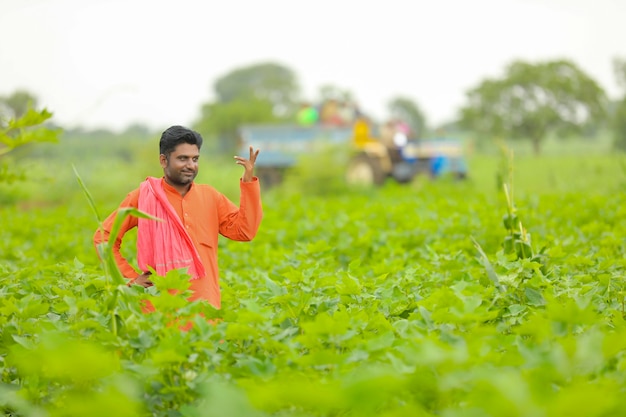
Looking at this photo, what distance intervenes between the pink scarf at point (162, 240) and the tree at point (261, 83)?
7068 centimetres

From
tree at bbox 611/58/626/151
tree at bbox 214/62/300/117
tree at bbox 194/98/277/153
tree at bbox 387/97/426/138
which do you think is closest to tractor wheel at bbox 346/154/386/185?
tree at bbox 611/58/626/151

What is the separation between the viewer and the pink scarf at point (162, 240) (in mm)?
3682

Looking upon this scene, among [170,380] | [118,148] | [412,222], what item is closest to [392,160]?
[412,222]

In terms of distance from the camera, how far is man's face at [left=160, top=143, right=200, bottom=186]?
3783 millimetres

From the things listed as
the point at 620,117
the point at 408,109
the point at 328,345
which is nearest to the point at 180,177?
the point at 328,345

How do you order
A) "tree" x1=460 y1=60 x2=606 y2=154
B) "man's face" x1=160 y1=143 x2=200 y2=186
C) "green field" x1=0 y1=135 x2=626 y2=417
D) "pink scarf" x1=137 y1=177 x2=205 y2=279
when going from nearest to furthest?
"green field" x1=0 y1=135 x2=626 y2=417, "pink scarf" x1=137 y1=177 x2=205 y2=279, "man's face" x1=160 y1=143 x2=200 y2=186, "tree" x1=460 y1=60 x2=606 y2=154

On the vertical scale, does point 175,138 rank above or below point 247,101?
below

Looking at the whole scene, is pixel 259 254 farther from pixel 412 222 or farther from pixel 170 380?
pixel 170 380

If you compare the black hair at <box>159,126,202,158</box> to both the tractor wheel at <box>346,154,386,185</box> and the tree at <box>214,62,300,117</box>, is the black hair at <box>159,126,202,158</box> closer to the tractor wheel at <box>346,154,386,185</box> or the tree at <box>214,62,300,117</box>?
the tractor wheel at <box>346,154,386,185</box>

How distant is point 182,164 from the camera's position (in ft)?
12.4

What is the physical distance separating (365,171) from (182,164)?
17123 mm

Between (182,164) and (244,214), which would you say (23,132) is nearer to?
(182,164)

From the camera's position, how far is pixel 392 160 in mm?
21031

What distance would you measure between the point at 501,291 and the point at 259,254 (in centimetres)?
257
